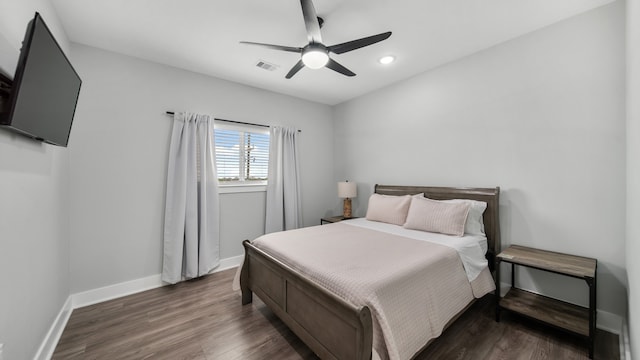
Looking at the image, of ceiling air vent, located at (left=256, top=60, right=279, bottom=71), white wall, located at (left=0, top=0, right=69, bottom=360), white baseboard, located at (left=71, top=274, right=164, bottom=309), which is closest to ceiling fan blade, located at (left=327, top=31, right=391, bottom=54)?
ceiling air vent, located at (left=256, top=60, right=279, bottom=71)

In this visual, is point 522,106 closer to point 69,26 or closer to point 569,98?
point 569,98

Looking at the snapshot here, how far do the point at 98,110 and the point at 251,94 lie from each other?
1833mm

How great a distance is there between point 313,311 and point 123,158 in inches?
106

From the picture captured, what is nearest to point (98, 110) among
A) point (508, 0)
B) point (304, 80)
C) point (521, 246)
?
point (304, 80)

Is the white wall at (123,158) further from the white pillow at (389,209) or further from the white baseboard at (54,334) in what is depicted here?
the white pillow at (389,209)

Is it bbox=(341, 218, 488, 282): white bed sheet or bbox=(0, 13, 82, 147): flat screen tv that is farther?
bbox=(341, 218, 488, 282): white bed sheet

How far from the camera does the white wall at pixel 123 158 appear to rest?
251cm

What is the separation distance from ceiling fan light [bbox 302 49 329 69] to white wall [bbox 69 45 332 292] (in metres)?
1.84

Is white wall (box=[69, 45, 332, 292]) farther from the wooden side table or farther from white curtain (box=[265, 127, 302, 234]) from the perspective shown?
the wooden side table

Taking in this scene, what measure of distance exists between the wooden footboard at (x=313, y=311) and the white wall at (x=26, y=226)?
4.85ft

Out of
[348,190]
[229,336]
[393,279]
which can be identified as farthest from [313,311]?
[348,190]

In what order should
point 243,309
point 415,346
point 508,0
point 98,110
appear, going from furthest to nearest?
point 98,110, point 243,309, point 508,0, point 415,346

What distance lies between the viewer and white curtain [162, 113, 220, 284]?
2.95 meters

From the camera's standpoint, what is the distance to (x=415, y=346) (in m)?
1.46
